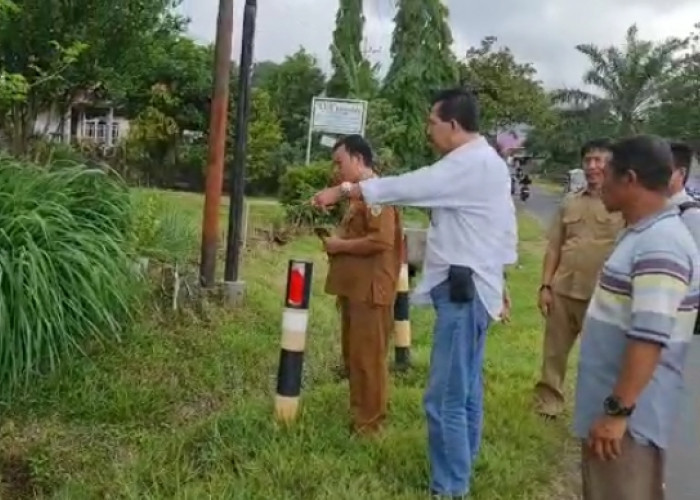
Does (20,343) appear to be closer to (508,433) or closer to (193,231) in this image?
(508,433)

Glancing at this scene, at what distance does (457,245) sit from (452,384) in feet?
1.87

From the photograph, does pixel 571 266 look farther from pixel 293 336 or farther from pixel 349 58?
pixel 349 58

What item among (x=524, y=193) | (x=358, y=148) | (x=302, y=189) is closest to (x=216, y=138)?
(x=358, y=148)

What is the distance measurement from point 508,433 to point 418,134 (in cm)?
2269

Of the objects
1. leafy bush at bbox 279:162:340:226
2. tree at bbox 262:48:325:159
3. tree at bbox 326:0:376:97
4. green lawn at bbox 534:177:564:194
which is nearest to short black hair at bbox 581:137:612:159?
leafy bush at bbox 279:162:340:226

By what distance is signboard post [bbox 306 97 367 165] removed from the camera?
17.6m

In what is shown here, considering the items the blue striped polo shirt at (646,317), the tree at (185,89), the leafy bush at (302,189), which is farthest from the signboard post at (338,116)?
the blue striped polo shirt at (646,317)

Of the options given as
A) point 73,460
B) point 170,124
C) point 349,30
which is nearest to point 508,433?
point 73,460

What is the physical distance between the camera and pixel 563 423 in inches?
227

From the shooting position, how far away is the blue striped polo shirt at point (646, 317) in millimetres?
2816

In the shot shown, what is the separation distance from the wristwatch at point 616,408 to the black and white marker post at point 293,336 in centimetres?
210

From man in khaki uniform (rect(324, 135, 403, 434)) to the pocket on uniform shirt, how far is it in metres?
0.81

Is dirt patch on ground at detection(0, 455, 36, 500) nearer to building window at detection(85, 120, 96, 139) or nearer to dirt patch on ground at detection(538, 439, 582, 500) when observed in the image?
dirt patch on ground at detection(538, 439, 582, 500)

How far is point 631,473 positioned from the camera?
9.89 feet
